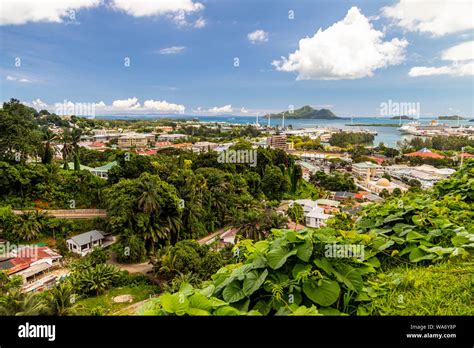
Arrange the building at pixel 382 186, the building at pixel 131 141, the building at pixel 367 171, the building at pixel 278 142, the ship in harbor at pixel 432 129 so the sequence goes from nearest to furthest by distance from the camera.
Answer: the building at pixel 382 186
the building at pixel 367 171
the ship in harbor at pixel 432 129
the building at pixel 131 141
the building at pixel 278 142

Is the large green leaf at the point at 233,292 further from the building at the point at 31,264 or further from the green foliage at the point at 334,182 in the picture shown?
the green foliage at the point at 334,182

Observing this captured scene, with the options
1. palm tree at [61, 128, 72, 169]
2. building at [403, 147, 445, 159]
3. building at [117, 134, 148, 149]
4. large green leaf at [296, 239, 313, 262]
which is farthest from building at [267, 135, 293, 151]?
large green leaf at [296, 239, 313, 262]

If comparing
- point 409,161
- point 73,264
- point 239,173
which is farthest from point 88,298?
point 409,161

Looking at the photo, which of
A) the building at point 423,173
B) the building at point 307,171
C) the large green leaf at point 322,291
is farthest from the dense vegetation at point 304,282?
the building at point 307,171

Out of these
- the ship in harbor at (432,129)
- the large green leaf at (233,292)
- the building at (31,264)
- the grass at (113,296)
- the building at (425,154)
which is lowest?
the grass at (113,296)

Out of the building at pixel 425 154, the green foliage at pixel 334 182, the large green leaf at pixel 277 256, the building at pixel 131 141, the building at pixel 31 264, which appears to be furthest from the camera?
the building at pixel 131 141

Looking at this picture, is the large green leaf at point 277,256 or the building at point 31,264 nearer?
the large green leaf at point 277,256

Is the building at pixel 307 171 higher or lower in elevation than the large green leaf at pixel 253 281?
lower

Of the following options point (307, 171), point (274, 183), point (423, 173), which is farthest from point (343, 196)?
point (423, 173)
